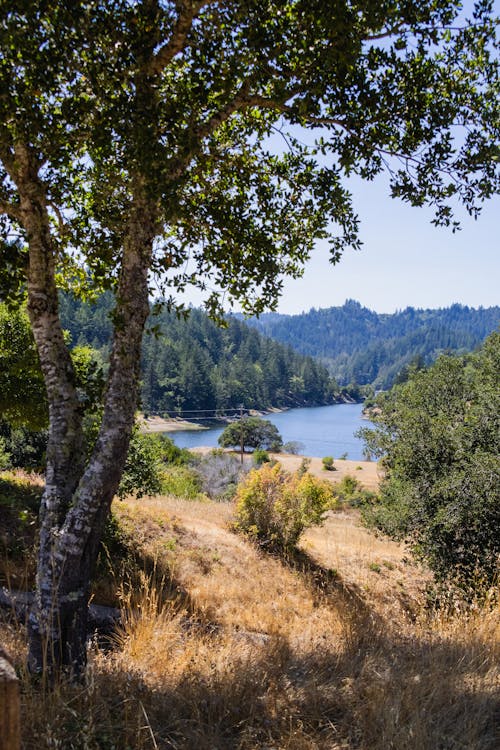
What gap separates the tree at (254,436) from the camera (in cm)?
7125

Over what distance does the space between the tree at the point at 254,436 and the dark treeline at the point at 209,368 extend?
29079 millimetres

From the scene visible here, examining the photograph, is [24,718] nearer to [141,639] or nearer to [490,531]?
[141,639]

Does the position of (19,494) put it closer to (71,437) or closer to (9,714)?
(71,437)

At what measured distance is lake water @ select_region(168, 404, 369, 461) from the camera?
292 feet

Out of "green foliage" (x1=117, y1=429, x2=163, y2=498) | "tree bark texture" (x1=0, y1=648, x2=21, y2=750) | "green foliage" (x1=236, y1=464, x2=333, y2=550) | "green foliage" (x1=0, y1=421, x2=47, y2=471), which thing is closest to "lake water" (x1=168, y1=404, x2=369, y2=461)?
"green foliage" (x1=0, y1=421, x2=47, y2=471)

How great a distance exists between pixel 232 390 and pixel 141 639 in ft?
457

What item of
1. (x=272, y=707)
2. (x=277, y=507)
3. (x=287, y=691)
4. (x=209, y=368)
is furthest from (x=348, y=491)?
(x=209, y=368)

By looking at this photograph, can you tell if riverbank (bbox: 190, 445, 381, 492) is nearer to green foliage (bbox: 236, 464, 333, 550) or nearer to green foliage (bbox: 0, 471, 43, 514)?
green foliage (bbox: 236, 464, 333, 550)

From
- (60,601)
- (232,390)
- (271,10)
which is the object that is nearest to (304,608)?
(60,601)

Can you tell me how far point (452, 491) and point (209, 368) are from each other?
140028 mm

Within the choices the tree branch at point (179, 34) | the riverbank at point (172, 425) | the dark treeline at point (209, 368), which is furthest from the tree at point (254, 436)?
the tree branch at point (179, 34)

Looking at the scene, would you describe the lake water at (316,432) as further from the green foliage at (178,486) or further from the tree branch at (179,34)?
the tree branch at (179,34)

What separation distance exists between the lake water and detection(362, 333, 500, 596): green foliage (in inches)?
1758

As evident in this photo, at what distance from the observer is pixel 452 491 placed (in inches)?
420
